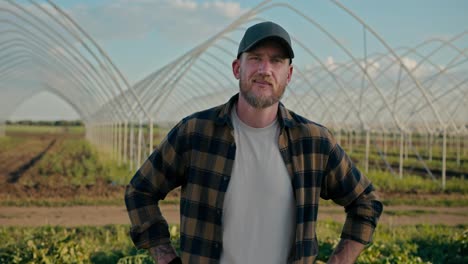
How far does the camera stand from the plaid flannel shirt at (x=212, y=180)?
7.05 feet

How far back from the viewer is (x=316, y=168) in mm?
2260

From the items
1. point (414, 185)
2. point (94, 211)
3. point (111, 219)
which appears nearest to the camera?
point (111, 219)

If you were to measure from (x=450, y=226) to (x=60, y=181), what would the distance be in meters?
9.56

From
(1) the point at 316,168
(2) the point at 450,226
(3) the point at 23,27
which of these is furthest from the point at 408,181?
(1) the point at 316,168

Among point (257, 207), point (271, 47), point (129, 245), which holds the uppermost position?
point (271, 47)

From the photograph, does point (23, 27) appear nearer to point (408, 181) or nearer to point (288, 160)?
point (408, 181)

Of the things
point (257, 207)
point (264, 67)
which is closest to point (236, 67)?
point (264, 67)

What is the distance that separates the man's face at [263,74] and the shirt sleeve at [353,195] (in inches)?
15.9

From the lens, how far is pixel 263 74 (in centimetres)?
210

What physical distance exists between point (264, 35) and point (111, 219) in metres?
7.70

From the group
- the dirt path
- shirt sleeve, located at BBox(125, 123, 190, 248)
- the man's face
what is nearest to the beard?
the man's face

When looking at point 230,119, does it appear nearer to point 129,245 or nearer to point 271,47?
point 271,47

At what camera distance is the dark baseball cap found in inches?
81.7

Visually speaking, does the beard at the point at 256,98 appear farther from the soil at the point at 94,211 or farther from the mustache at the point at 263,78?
the soil at the point at 94,211
